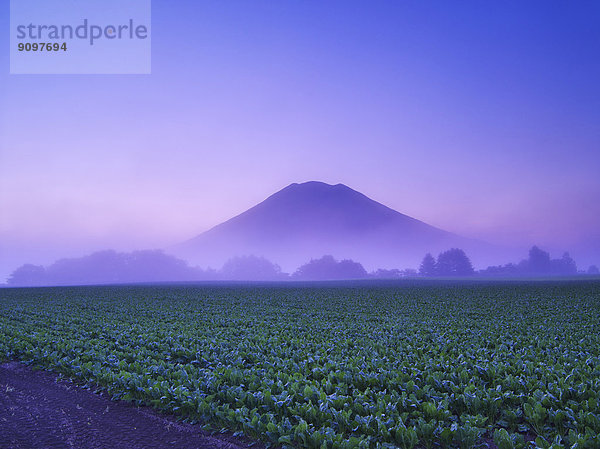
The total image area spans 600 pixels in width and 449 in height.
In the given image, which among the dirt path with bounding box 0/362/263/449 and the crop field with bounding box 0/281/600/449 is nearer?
the crop field with bounding box 0/281/600/449

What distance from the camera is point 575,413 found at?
816cm

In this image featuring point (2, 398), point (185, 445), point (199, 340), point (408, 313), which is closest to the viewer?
point (185, 445)

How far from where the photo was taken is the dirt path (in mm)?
7961

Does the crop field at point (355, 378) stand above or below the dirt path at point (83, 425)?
above

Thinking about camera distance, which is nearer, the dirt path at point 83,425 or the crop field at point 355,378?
the crop field at point 355,378

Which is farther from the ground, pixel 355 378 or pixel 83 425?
pixel 355 378

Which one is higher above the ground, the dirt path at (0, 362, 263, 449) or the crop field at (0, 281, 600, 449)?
the crop field at (0, 281, 600, 449)

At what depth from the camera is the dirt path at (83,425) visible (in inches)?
313

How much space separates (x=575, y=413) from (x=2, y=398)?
14302 millimetres

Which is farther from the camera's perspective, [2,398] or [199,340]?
[199,340]

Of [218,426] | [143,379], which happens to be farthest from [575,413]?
[143,379]

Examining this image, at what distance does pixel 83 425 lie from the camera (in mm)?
8891

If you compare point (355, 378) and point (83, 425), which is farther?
point (355, 378)

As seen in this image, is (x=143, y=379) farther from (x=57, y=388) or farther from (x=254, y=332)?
(x=254, y=332)
